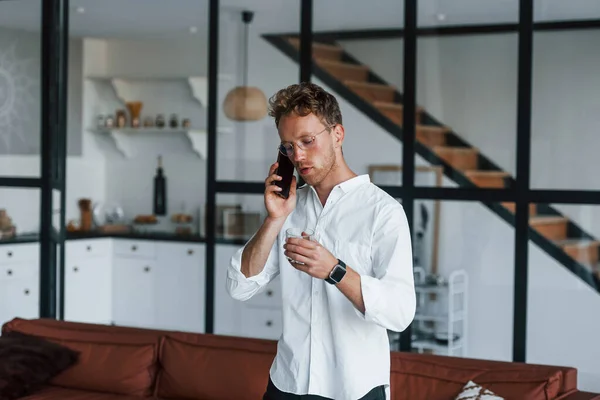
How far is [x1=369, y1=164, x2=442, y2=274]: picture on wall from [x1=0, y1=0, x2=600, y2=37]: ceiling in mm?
619

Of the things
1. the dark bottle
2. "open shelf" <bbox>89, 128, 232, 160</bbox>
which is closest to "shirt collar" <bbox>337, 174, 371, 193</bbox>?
"open shelf" <bbox>89, 128, 232, 160</bbox>

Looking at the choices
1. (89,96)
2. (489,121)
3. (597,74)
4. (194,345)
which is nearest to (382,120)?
(489,121)

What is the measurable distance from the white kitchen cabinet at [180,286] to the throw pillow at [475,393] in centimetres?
174

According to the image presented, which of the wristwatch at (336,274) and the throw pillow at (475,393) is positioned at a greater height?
the wristwatch at (336,274)

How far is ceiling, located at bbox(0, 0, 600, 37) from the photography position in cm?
363

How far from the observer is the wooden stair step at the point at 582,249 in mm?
3588

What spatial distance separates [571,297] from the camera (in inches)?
143

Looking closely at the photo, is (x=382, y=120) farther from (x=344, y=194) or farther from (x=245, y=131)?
(x=344, y=194)

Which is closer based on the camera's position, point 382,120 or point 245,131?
point 382,120

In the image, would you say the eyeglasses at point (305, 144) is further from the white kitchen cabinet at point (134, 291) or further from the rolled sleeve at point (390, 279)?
the white kitchen cabinet at point (134, 291)

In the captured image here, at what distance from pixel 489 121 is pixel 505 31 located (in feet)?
1.20

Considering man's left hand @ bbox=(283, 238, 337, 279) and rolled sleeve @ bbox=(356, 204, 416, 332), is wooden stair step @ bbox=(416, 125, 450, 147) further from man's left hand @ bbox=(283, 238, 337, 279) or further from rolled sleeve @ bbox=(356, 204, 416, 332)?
man's left hand @ bbox=(283, 238, 337, 279)

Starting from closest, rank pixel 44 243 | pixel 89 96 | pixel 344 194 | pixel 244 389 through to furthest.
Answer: pixel 344 194
pixel 244 389
pixel 44 243
pixel 89 96

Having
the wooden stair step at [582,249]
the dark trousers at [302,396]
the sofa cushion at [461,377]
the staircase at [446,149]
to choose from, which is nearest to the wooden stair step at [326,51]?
the staircase at [446,149]
